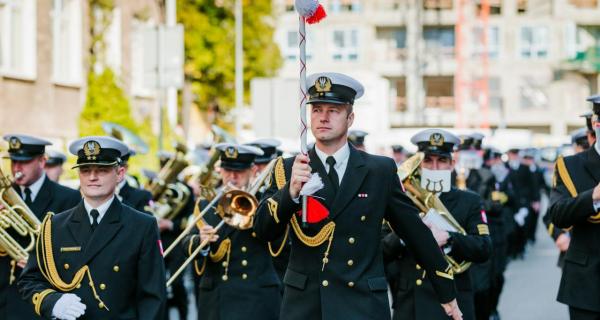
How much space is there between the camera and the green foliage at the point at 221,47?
35562 mm

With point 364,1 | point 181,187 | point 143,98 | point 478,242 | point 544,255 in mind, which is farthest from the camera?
point 364,1

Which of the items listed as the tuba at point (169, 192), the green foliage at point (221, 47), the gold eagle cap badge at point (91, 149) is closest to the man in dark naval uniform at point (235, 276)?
the gold eagle cap badge at point (91, 149)

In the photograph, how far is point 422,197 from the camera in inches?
311

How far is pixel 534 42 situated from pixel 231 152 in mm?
61074

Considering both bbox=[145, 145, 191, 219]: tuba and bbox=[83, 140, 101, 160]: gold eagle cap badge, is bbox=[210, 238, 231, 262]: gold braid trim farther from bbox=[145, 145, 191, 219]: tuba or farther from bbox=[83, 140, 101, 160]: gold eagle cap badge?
bbox=[145, 145, 191, 219]: tuba

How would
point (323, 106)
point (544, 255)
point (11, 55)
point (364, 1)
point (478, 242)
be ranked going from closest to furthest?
point (323, 106)
point (478, 242)
point (11, 55)
point (544, 255)
point (364, 1)

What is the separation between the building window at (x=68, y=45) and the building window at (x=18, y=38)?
131 centimetres

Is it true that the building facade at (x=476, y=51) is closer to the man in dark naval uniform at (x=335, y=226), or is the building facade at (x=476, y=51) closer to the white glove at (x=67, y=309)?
the man in dark naval uniform at (x=335, y=226)

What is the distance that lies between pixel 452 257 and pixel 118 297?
2.89 m

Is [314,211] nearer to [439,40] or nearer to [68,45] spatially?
[68,45]

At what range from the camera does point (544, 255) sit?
21.7 meters

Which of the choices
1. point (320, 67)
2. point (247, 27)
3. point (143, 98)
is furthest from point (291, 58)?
point (143, 98)

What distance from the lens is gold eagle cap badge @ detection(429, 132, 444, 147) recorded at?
8164 millimetres

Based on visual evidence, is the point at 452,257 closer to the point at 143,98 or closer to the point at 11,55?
the point at 11,55
